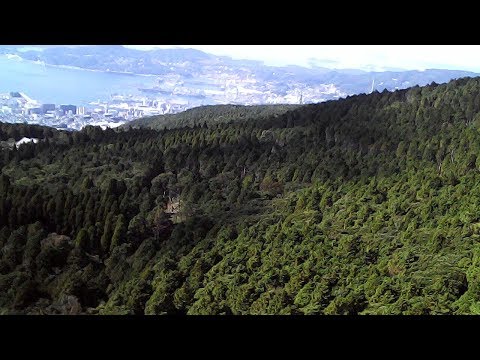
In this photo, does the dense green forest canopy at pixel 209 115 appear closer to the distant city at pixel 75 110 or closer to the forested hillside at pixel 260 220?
the distant city at pixel 75 110

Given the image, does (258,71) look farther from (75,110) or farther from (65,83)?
(65,83)

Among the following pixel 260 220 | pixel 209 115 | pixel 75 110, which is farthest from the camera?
pixel 209 115

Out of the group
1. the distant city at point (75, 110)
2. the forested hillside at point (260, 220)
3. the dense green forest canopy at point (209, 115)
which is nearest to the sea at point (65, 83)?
the distant city at point (75, 110)

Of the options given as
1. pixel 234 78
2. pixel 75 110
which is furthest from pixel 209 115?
pixel 75 110

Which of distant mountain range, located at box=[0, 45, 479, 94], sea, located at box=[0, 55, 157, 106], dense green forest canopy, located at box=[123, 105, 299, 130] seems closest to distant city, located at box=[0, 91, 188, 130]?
sea, located at box=[0, 55, 157, 106]

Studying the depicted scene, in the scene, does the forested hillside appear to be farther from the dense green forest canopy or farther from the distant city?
the dense green forest canopy
